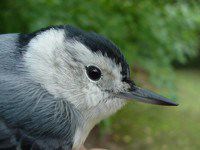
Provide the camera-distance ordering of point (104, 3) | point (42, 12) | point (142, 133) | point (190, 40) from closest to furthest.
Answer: point (42, 12) → point (104, 3) → point (190, 40) → point (142, 133)

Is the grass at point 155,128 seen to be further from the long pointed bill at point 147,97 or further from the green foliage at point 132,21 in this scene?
the long pointed bill at point 147,97

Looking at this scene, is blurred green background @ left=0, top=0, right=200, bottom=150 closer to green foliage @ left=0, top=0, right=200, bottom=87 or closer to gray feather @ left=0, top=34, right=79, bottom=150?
green foliage @ left=0, top=0, right=200, bottom=87

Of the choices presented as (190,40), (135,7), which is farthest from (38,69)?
(190,40)

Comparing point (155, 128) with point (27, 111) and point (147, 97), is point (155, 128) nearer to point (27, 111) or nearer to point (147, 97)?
point (147, 97)

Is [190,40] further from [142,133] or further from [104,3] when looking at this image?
[142,133]

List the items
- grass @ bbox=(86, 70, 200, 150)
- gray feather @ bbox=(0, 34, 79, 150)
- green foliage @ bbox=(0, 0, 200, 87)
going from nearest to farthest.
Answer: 1. gray feather @ bbox=(0, 34, 79, 150)
2. green foliage @ bbox=(0, 0, 200, 87)
3. grass @ bbox=(86, 70, 200, 150)

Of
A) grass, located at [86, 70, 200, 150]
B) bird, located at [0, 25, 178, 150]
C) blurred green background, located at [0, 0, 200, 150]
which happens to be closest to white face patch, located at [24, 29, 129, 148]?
bird, located at [0, 25, 178, 150]

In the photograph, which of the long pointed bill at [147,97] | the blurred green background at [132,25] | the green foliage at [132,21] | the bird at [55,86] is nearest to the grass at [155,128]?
the blurred green background at [132,25]
